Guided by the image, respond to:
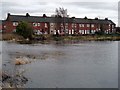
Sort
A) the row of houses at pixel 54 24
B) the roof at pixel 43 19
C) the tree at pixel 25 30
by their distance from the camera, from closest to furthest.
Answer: the tree at pixel 25 30 < the row of houses at pixel 54 24 < the roof at pixel 43 19

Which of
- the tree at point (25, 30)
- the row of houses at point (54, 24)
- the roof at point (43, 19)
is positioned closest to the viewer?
the tree at point (25, 30)

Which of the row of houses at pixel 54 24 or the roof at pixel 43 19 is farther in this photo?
the roof at pixel 43 19

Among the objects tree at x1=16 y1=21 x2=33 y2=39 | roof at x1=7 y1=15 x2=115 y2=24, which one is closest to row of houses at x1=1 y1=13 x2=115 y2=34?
roof at x1=7 y1=15 x2=115 y2=24

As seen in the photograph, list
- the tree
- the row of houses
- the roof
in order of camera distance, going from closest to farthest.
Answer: the tree < the row of houses < the roof

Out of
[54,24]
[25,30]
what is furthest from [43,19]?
[25,30]

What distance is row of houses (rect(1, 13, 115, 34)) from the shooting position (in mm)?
102338

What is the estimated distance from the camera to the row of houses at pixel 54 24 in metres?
102

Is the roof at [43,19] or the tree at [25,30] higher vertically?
the roof at [43,19]

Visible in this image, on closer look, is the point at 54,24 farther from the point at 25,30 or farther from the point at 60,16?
the point at 25,30

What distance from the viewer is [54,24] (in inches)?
4328

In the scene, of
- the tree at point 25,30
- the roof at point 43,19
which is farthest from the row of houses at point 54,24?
the tree at point 25,30

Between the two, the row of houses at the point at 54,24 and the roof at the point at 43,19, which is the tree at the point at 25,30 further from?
the roof at the point at 43,19

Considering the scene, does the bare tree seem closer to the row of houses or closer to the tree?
the row of houses

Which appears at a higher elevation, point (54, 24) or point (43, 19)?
point (43, 19)
